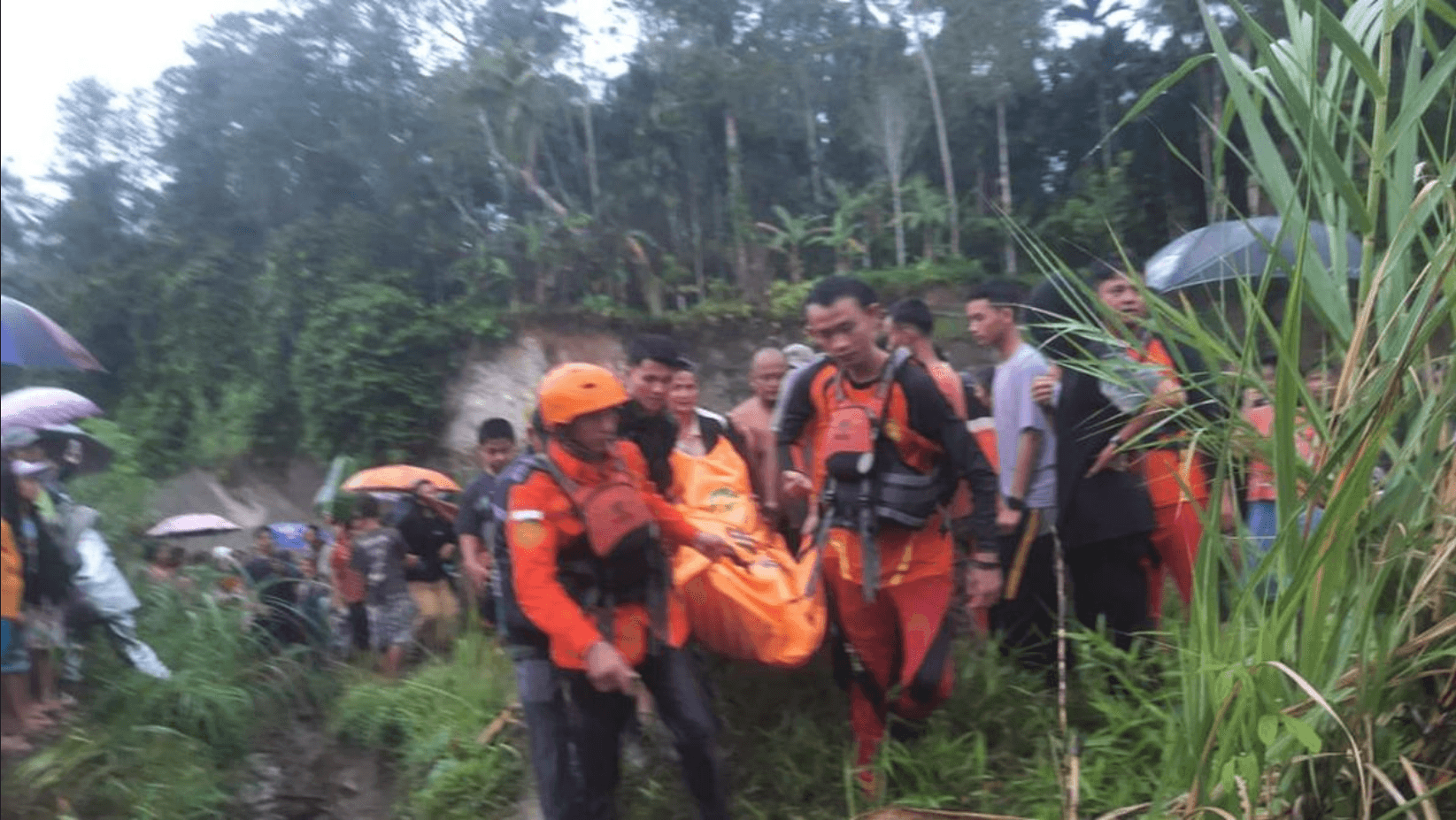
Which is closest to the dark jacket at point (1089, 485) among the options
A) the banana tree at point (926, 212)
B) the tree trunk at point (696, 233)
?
the banana tree at point (926, 212)

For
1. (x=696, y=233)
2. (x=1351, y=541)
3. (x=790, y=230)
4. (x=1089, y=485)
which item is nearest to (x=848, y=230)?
(x=790, y=230)

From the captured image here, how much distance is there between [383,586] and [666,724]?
4.37 ft

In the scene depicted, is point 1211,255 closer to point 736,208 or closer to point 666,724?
point 666,724

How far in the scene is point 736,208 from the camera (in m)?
4.99

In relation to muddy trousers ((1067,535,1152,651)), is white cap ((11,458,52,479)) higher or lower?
higher

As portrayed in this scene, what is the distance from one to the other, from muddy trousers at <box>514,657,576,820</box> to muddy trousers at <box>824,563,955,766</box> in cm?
92

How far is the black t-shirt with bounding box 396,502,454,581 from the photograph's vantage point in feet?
15.4

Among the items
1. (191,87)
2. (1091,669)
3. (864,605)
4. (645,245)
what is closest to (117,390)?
(191,87)

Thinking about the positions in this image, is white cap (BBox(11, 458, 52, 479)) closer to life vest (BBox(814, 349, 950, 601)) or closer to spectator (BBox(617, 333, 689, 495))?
spectator (BBox(617, 333, 689, 495))

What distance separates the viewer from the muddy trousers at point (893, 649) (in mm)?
3932

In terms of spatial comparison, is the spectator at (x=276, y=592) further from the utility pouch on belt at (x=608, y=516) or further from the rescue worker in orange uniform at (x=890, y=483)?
the rescue worker in orange uniform at (x=890, y=483)

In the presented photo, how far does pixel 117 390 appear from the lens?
15.1 ft

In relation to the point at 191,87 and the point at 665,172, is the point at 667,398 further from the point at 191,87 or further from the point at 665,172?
the point at 191,87

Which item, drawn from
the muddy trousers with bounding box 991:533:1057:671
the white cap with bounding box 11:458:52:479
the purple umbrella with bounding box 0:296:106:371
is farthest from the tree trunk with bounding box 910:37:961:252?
the white cap with bounding box 11:458:52:479
